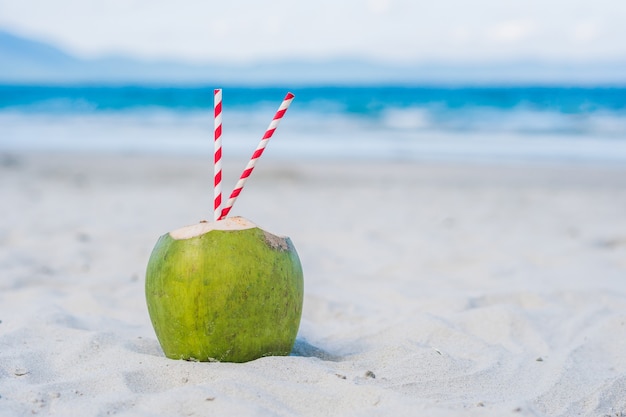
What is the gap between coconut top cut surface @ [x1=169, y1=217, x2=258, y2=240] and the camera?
8.63ft

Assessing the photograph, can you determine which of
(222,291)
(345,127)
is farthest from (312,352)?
(345,127)

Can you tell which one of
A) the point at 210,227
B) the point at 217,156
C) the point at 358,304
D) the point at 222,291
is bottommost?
the point at 358,304

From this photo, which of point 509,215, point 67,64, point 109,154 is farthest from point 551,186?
point 67,64

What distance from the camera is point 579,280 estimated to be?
4551 millimetres

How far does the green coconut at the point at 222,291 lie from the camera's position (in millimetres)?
2549

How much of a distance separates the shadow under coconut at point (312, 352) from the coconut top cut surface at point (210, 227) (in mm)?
634

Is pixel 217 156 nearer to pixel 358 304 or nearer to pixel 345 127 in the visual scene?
pixel 358 304

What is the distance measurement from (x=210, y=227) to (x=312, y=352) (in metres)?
0.78

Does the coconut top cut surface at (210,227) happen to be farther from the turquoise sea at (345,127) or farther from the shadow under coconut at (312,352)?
the turquoise sea at (345,127)

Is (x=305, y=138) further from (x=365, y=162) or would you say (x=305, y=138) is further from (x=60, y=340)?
(x=60, y=340)

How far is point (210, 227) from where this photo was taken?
8.66ft

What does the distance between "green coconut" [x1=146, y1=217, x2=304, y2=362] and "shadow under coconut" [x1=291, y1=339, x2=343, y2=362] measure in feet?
1.12

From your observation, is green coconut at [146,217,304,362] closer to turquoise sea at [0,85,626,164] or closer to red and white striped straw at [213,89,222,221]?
red and white striped straw at [213,89,222,221]

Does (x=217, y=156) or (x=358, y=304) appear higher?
(x=217, y=156)
